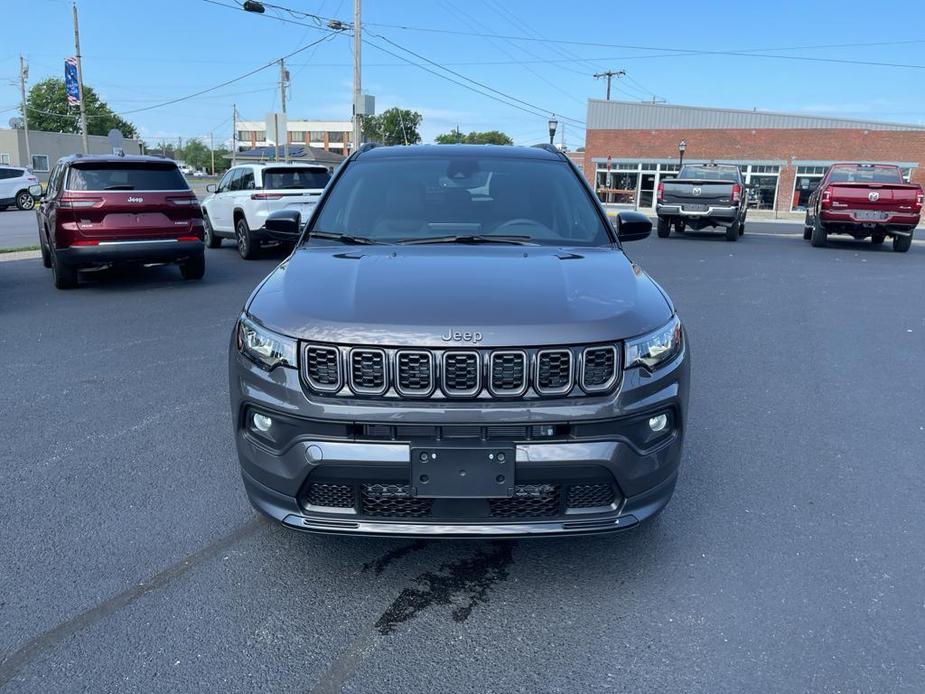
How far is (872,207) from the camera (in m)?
15.3

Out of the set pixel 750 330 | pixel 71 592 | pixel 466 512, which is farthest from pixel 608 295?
pixel 750 330

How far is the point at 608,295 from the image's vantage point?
2848 mm

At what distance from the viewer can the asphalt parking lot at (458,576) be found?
2414mm

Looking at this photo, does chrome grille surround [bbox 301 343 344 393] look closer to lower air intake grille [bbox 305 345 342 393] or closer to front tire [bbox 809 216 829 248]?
lower air intake grille [bbox 305 345 342 393]

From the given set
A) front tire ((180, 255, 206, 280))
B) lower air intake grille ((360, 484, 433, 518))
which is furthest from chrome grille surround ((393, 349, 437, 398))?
front tire ((180, 255, 206, 280))

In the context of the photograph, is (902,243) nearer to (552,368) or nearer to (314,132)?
(552,368)

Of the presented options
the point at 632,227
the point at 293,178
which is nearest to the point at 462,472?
the point at 632,227

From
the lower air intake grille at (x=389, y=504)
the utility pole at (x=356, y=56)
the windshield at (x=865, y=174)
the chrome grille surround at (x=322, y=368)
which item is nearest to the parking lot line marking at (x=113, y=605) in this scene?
the lower air intake grille at (x=389, y=504)

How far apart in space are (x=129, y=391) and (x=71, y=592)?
2.77 meters

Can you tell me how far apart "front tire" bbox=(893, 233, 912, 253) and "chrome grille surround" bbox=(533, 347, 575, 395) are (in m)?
16.8

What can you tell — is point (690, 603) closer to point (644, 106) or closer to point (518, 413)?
point (518, 413)

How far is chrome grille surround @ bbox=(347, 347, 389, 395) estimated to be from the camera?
2.51m

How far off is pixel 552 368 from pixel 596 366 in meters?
0.17

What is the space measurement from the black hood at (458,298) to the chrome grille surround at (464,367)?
0.15ft
